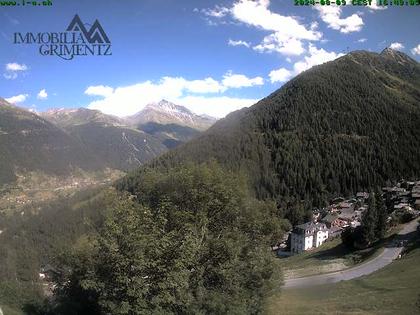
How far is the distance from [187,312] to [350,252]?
66.7 meters

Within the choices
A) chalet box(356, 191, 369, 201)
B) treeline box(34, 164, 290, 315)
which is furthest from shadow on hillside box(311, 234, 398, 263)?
chalet box(356, 191, 369, 201)

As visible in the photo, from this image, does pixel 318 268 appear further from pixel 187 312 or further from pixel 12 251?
pixel 12 251

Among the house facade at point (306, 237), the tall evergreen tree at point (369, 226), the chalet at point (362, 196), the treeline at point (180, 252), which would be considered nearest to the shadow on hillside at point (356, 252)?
the tall evergreen tree at point (369, 226)

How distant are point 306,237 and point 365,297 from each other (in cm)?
8425

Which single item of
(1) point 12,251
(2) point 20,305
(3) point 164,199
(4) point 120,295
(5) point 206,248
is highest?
(3) point 164,199

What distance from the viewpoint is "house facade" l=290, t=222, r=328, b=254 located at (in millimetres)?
121206

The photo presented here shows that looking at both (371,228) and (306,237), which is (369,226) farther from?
(306,237)

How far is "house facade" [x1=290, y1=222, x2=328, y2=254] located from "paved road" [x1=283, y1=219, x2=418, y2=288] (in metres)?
48.0

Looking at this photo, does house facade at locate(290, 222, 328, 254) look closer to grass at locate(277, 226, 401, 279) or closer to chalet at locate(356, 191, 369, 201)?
grass at locate(277, 226, 401, 279)

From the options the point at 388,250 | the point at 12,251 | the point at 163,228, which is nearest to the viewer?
the point at 163,228

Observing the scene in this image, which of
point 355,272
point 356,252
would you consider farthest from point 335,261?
point 355,272

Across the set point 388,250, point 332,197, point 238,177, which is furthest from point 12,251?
point 238,177

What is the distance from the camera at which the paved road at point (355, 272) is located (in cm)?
5872

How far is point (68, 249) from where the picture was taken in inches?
1528
